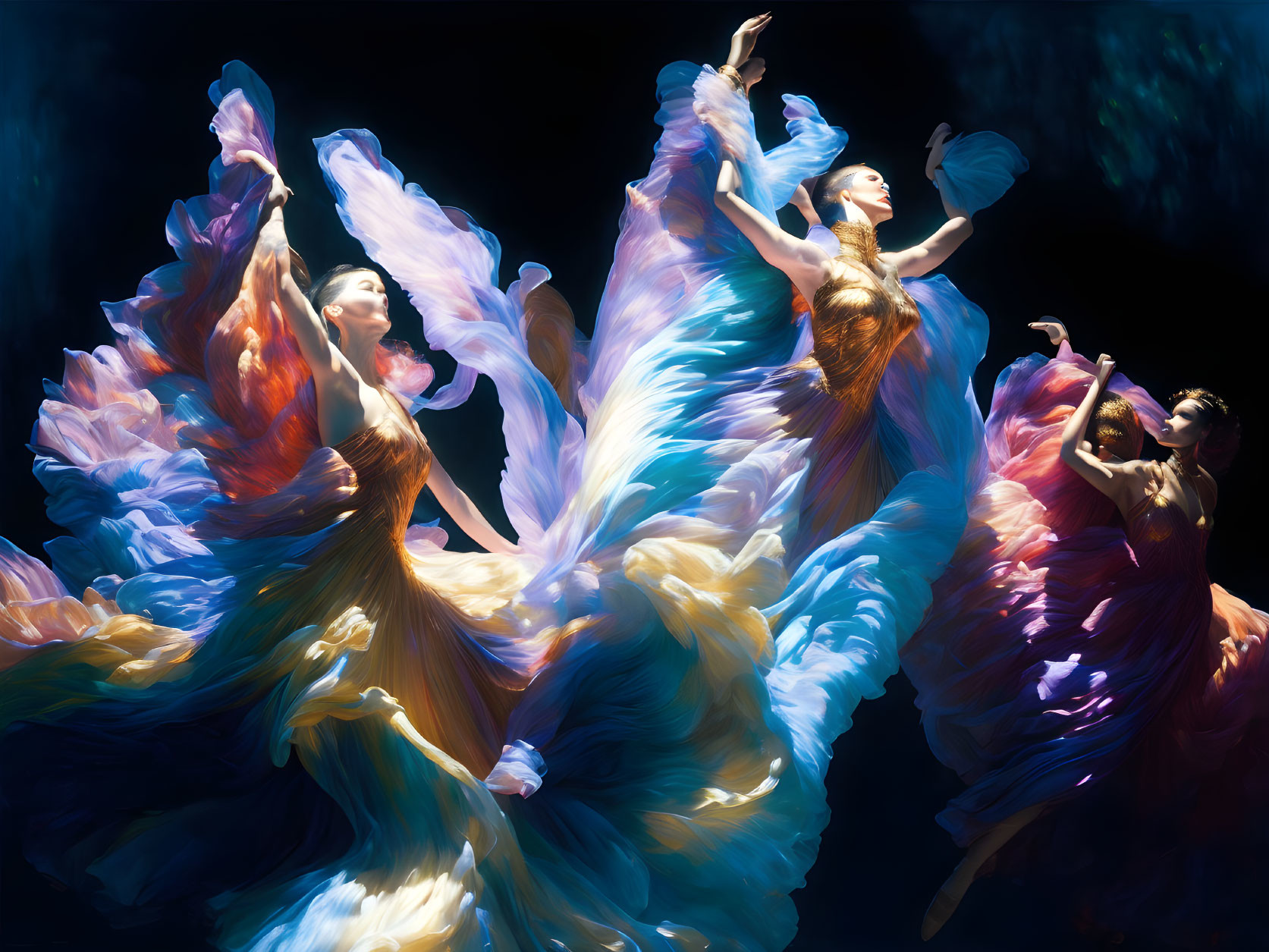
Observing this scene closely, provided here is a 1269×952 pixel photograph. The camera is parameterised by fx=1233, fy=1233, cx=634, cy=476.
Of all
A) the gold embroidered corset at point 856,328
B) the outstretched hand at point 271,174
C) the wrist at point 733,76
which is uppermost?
the wrist at point 733,76

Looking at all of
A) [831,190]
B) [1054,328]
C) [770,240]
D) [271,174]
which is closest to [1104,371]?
[1054,328]

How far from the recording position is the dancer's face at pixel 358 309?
8.31 ft

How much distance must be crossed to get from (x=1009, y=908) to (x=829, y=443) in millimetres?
1207

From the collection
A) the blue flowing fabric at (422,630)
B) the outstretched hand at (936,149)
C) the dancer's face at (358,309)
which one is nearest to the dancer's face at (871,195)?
the outstretched hand at (936,149)

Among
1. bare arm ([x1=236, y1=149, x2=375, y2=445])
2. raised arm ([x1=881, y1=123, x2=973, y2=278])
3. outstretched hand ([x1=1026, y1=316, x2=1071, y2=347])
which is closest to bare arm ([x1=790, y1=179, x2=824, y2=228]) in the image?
raised arm ([x1=881, y1=123, x2=973, y2=278])

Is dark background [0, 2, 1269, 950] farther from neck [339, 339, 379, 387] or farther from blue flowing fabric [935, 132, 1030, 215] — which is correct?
neck [339, 339, 379, 387]

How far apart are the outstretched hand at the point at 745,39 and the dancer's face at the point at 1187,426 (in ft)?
4.16

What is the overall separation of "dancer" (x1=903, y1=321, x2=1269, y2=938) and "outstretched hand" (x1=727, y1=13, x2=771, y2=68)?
1092 millimetres

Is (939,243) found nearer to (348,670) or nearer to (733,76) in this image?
(733,76)

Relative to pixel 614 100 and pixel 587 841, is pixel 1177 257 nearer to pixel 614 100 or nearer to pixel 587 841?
pixel 614 100

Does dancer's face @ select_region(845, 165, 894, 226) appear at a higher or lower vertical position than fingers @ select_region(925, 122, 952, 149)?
lower

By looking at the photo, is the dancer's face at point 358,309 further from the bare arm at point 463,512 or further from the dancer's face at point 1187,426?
the dancer's face at point 1187,426

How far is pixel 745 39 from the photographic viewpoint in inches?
111

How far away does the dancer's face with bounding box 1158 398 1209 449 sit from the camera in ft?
9.51
